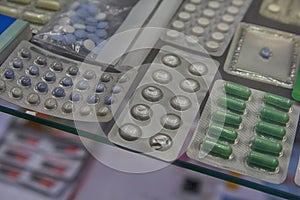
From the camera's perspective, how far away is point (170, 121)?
0.47m

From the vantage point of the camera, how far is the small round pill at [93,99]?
48 centimetres

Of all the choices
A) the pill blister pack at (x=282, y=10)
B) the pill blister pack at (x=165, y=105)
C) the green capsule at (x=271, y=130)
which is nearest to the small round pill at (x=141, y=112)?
the pill blister pack at (x=165, y=105)

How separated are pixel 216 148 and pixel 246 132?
0.12ft

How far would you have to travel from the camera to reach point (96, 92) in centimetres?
49

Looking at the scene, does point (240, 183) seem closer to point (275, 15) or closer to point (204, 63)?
point (204, 63)

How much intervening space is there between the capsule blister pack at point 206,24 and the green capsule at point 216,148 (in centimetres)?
13

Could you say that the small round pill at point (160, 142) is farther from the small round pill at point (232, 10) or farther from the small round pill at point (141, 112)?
the small round pill at point (232, 10)

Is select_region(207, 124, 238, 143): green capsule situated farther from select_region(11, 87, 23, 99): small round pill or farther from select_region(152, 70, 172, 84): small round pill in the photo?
select_region(11, 87, 23, 99): small round pill

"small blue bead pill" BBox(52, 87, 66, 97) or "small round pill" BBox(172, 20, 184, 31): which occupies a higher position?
"small round pill" BBox(172, 20, 184, 31)

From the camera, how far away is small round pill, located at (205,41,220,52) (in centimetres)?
55

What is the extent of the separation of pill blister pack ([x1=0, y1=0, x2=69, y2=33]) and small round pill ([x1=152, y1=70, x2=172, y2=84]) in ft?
0.51

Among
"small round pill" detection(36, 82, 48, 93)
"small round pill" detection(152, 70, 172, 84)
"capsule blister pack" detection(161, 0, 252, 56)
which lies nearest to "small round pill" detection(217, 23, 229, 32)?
"capsule blister pack" detection(161, 0, 252, 56)

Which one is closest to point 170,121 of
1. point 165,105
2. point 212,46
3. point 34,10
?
point 165,105

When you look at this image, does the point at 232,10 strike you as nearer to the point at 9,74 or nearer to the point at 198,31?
the point at 198,31
